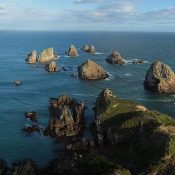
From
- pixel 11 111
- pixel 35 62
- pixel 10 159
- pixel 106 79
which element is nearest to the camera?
pixel 10 159

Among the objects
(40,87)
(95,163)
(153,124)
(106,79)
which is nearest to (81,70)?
(106,79)

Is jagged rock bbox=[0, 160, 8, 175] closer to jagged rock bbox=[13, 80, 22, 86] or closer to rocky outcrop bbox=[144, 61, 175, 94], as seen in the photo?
rocky outcrop bbox=[144, 61, 175, 94]

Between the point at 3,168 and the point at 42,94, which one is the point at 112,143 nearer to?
the point at 3,168

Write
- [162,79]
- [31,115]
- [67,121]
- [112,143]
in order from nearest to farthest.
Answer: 1. [112,143]
2. [67,121]
3. [31,115]
4. [162,79]

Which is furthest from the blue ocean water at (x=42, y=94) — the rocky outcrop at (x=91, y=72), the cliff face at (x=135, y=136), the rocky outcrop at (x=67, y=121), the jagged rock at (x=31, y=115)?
the cliff face at (x=135, y=136)

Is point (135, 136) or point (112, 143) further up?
point (135, 136)

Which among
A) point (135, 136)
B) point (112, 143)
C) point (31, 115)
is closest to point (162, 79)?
point (31, 115)

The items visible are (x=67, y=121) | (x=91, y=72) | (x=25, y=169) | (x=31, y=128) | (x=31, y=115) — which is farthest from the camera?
(x=91, y=72)

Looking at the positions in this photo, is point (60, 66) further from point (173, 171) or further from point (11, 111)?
point (173, 171)
